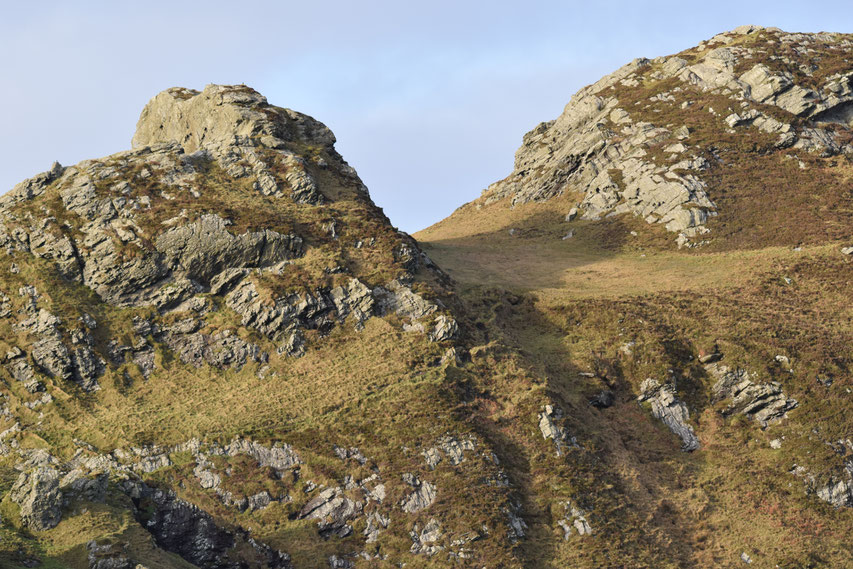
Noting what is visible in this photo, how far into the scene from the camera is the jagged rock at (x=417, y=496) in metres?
39.2

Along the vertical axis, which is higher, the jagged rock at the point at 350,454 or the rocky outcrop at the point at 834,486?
A: the jagged rock at the point at 350,454

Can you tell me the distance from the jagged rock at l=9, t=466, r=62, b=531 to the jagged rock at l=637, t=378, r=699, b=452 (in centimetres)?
3760

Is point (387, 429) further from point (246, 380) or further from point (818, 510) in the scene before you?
point (818, 510)

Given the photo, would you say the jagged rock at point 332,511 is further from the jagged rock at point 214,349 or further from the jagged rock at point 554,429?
the jagged rock at point 554,429

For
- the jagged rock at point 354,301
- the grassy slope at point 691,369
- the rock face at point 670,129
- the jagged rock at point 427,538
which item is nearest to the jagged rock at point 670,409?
the grassy slope at point 691,369

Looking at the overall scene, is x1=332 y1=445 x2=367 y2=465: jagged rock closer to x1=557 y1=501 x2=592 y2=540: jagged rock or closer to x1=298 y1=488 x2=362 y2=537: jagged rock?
x1=298 y1=488 x2=362 y2=537: jagged rock

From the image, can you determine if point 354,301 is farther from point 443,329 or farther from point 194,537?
point 194,537

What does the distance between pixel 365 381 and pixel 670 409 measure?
2197 cm

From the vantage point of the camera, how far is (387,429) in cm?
4331

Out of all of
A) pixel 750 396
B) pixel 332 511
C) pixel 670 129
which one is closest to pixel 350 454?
pixel 332 511

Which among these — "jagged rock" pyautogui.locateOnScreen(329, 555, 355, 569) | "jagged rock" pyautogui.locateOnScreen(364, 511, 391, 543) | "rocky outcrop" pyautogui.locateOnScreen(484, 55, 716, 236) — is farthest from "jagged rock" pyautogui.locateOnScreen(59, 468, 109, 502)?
"rocky outcrop" pyautogui.locateOnScreen(484, 55, 716, 236)

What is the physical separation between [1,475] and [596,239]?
65.3 meters

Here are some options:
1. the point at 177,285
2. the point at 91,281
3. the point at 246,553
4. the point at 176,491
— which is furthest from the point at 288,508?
the point at 91,281

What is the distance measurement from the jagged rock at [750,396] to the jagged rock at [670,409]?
9.80ft
